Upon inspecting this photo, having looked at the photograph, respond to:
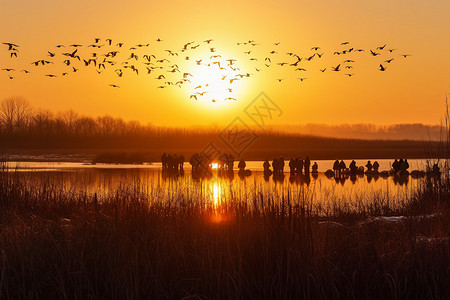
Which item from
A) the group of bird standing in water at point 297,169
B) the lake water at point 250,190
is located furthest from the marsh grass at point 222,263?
the group of bird standing in water at point 297,169

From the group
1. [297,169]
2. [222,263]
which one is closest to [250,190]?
[222,263]

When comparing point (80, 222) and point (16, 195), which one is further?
point (16, 195)

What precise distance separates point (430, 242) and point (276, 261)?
2737 mm

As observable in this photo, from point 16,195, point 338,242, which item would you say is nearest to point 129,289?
point 338,242

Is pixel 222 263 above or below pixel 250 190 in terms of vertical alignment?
below

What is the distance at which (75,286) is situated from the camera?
23.9 feet

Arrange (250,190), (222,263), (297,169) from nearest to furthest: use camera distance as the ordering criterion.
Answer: (222,263) → (250,190) → (297,169)

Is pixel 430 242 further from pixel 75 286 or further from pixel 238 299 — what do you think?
pixel 75 286

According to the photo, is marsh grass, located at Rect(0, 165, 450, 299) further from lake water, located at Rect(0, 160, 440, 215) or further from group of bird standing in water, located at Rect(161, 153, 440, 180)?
group of bird standing in water, located at Rect(161, 153, 440, 180)

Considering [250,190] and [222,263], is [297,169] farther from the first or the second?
[222,263]

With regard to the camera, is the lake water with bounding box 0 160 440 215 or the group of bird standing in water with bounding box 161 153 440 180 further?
the group of bird standing in water with bounding box 161 153 440 180

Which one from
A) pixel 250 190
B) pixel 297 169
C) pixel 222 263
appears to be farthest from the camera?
pixel 297 169

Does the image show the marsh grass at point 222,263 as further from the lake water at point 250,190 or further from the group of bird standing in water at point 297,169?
the group of bird standing in water at point 297,169

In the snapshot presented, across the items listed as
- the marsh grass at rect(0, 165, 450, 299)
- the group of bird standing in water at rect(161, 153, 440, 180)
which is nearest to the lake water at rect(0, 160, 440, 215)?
the marsh grass at rect(0, 165, 450, 299)
